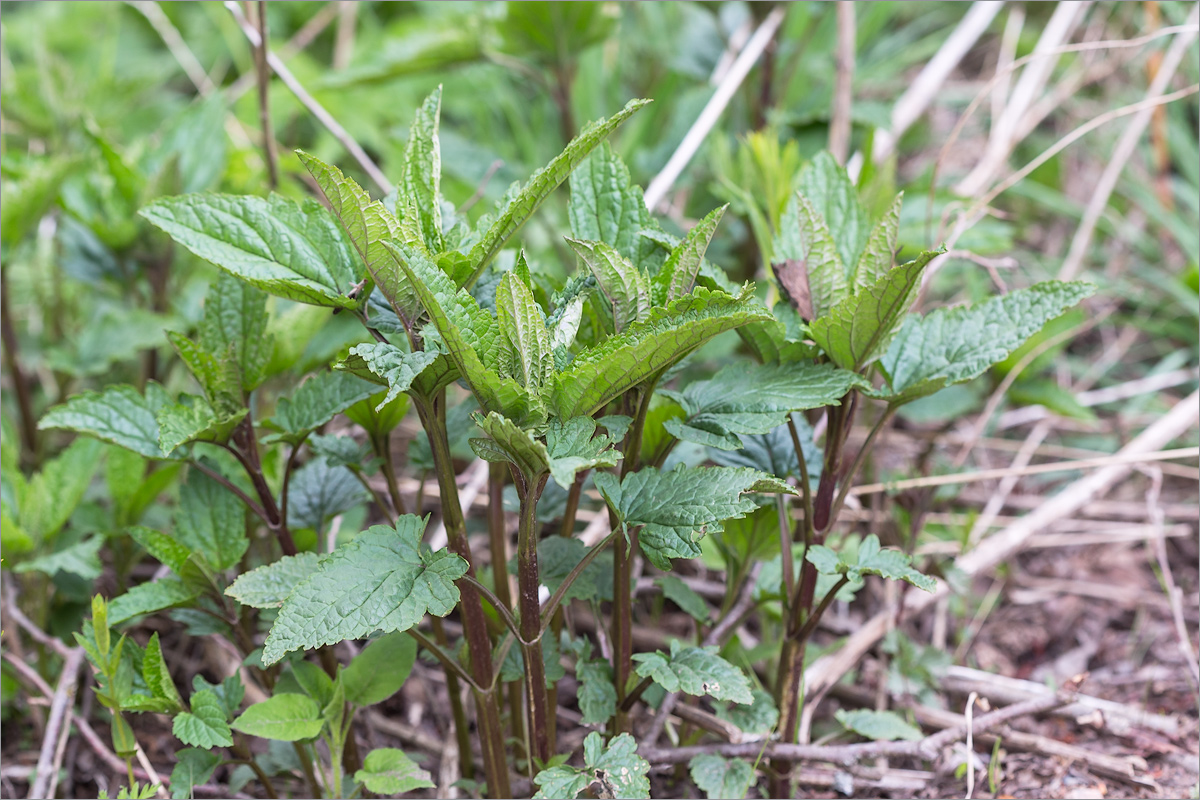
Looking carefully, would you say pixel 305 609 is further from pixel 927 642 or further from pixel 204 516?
pixel 927 642

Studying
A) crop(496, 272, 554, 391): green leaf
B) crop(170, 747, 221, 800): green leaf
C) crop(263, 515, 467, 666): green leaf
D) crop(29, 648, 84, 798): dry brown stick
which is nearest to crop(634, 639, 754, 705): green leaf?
crop(263, 515, 467, 666): green leaf

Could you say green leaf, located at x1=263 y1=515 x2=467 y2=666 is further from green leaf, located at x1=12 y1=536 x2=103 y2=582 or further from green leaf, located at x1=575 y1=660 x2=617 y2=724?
green leaf, located at x1=12 y1=536 x2=103 y2=582

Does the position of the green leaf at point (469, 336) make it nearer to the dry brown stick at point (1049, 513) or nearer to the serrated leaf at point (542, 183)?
the serrated leaf at point (542, 183)

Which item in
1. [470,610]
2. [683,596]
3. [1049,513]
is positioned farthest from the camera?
[1049,513]

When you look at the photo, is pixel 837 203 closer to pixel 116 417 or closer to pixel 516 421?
pixel 516 421

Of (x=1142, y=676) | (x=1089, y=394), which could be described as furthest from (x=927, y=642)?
(x=1089, y=394)

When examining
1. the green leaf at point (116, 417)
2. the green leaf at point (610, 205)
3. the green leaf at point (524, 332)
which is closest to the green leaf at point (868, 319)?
the green leaf at point (610, 205)

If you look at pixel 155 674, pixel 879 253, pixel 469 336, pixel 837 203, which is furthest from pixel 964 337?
pixel 155 674
